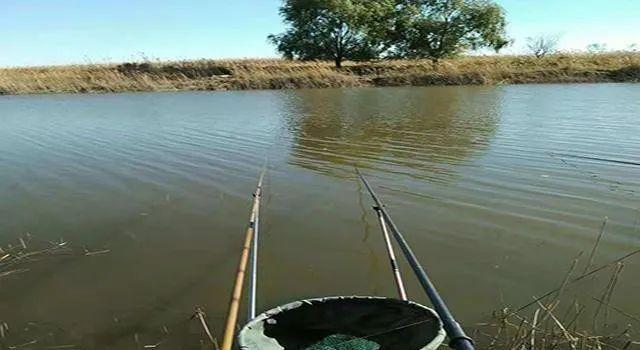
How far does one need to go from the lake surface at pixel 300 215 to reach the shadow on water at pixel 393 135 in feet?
0.25

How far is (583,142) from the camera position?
34.9 feet

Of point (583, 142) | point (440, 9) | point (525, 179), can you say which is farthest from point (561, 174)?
point (440, 9)

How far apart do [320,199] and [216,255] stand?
213 centimetres

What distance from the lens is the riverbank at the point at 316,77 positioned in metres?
32.5

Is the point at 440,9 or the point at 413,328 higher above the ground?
the point at 440,9

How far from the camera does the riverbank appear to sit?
107ft

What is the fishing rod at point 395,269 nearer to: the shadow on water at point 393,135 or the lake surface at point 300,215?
the lake surface at point 300,215

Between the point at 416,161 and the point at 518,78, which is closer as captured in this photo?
the point at 416,161

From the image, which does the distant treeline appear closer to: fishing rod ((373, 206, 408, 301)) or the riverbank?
the riverbank

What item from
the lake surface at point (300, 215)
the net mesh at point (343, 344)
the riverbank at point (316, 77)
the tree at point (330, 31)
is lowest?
the lake surface at point (300, 215)

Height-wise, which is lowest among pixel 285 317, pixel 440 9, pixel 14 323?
pixel 14 323

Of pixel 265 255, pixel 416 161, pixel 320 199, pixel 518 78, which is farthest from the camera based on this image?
pixel 518 78

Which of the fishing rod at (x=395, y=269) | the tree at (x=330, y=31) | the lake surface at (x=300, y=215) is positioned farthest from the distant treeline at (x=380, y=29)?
the fishing rod at (x=395, y=269)

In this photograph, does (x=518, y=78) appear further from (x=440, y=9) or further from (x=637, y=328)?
(x=637, y=328)
